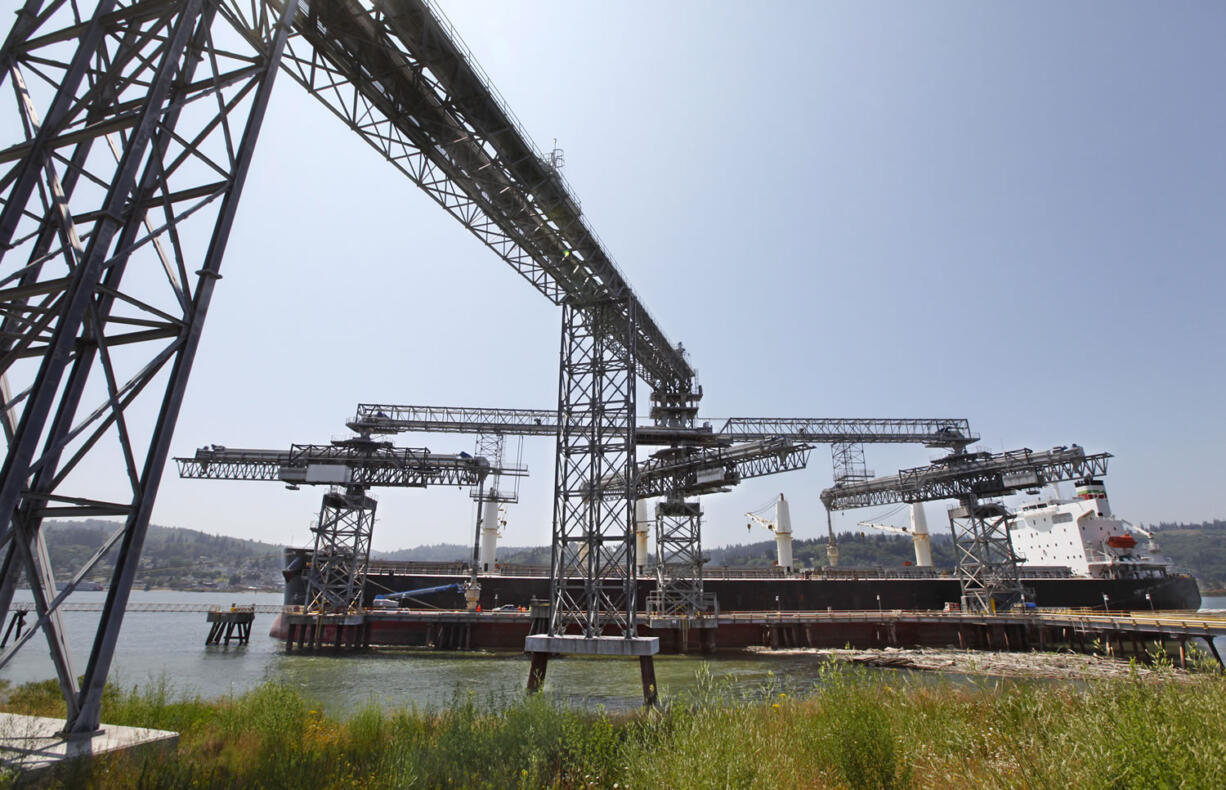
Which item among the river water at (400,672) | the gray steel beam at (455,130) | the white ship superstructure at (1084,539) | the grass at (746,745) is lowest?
the river water at (400,672)

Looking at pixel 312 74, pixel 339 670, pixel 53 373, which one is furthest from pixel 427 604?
pixel 53 373

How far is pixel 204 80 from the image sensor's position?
758 cm

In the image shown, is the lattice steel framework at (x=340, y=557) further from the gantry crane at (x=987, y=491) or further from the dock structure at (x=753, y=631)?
the gantry crane at (x=987, y=491)

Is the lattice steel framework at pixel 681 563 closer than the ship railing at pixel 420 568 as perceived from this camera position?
Yes

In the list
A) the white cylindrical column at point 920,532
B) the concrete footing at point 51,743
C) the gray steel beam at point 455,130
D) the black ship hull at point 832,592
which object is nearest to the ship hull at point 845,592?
the black ship hull at point 832,592

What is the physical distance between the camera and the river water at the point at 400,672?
19.1 m

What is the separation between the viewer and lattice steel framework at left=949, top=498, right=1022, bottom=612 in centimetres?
3494

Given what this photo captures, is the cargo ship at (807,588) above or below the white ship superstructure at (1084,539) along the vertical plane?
below

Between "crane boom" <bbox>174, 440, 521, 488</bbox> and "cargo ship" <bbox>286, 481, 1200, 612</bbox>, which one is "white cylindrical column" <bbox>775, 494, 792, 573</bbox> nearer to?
"cargo ship" <bbox>286, 481, 1200, 612</bbox>

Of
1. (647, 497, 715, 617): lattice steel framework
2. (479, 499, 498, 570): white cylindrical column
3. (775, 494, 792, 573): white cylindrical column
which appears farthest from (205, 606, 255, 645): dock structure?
(775, 494, 792, 573): white cylindrical column

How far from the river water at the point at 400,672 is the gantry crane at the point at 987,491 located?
14.9 m

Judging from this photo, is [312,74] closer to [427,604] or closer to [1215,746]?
[1215,746]

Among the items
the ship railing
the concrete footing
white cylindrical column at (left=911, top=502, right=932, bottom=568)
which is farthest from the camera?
white cylindrical column at (left=911, top=502, right=932, bottom=568)

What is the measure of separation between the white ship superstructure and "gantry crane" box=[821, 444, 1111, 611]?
34.8ft
